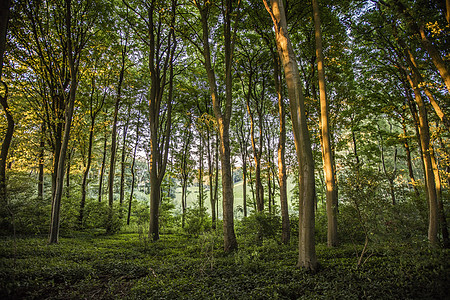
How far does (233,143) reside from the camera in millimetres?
19750

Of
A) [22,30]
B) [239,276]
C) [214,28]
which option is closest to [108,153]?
[22,30]

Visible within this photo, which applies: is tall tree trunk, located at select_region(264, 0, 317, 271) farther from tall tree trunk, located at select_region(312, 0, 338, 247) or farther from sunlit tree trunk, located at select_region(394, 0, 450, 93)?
sunlit tree trunk, located at select_region(394, 0, 450, 93)

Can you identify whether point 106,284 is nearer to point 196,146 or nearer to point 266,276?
point 266,276

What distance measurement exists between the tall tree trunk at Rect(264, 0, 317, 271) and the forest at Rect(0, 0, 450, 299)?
0.03 meters

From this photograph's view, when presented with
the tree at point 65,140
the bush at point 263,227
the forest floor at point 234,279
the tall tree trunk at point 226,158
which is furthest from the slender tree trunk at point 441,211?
the tree at point 65,140

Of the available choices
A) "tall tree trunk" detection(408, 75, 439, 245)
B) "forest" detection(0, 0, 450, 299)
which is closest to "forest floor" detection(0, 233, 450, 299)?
"forest" detection(0, 0, 450, 299)

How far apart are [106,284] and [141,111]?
15.7 m

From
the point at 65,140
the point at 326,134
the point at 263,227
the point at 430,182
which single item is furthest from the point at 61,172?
the point at 430,182

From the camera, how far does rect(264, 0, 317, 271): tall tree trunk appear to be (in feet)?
15.4

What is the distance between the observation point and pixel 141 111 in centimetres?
1786

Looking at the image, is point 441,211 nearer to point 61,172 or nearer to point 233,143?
point 233,143

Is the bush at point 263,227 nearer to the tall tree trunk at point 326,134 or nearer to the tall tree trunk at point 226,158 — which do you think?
the tall tree trunk at point 226,158

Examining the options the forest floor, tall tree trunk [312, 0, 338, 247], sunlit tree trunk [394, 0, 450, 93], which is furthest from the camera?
tall tree trunk [312, 0, 338, 247]

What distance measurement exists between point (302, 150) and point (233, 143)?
1485 centimetres
